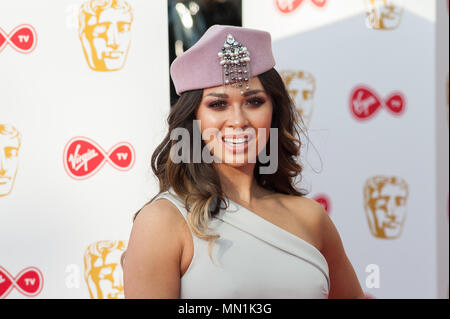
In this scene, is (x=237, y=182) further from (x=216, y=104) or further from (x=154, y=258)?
(x=154, y=258)

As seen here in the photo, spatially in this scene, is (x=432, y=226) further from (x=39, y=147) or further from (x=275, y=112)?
(x=39, y=147)

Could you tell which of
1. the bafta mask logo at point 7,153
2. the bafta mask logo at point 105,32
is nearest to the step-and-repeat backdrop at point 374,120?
the bafta mask logo at point 105,32

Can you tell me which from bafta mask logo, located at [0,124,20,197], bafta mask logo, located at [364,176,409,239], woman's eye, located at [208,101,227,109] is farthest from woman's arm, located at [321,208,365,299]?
bafta mask logo, located at [0,124,20,197]

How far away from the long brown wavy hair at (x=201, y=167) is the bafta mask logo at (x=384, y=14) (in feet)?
3.42

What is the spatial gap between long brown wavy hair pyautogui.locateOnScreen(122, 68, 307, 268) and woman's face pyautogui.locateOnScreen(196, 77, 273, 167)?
37 mm

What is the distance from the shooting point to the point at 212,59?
1.48 m

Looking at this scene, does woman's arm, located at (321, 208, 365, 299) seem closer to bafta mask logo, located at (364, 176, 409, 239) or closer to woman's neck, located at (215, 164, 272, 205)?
woman's neck, located at (215, 164, 272, 205)

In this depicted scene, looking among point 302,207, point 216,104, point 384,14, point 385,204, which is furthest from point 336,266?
point 384,14

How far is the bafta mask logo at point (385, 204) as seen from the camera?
2518mm

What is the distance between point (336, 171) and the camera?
8.13 feet

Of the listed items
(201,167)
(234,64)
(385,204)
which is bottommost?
(385,204)

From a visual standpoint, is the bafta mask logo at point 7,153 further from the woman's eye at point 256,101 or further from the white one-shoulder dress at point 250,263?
the woman's eye at point 256,101

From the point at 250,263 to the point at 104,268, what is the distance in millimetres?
1073

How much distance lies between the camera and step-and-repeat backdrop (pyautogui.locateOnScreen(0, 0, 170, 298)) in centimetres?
220
